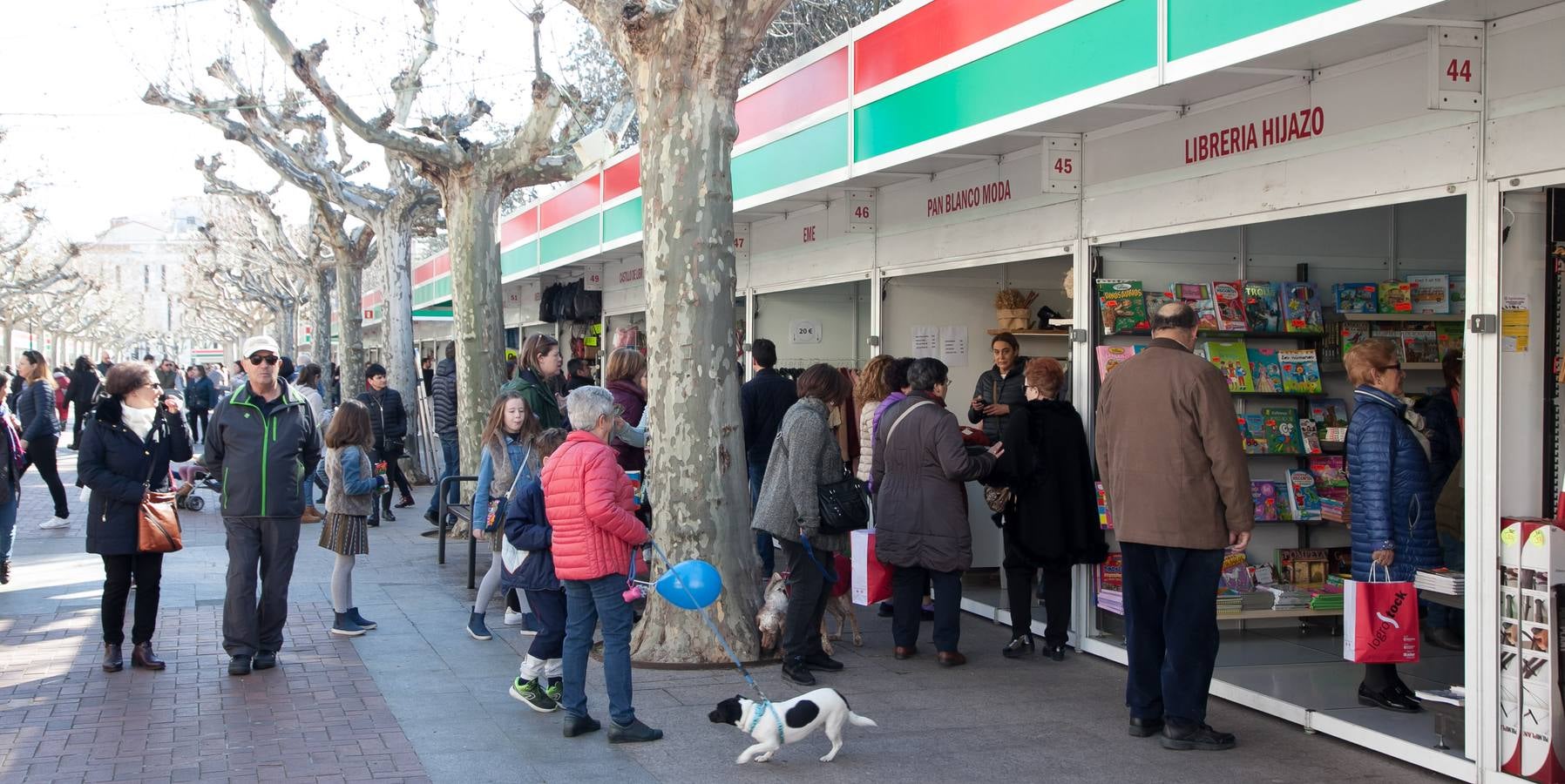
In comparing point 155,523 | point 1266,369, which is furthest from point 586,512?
point 1266,369

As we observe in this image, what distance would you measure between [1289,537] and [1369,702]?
1.80 metres

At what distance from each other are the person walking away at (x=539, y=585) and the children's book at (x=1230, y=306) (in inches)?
151

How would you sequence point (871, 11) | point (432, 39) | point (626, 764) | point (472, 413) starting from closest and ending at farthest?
point (626, 764) < point (472, 413) < point (432, 39) < point (871, 11)

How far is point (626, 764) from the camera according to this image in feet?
18.6

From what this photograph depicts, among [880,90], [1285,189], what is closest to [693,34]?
[880,90]

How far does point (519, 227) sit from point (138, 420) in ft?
44.9

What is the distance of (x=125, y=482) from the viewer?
7.32m

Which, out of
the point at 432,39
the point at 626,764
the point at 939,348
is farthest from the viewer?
the point at 432,39

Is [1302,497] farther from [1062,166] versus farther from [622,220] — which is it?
[622,220]

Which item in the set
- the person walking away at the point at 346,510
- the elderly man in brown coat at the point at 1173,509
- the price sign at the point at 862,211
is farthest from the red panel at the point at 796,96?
the elderly man in brown coat at the point at 1173,509

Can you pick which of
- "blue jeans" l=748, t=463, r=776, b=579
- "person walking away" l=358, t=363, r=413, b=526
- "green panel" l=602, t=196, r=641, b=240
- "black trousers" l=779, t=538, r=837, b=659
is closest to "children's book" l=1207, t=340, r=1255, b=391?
"black trousers" l=779, t=538, r=837, b=659

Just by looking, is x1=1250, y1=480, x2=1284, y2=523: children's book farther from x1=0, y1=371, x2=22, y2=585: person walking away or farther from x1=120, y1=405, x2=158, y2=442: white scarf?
x1=0, y1=371, x2=22, y2=585: person walking away

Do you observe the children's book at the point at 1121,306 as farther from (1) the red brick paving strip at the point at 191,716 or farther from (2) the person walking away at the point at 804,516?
(1) the red brick paving strip at the point at 191,716

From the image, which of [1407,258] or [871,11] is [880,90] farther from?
[871,11]
